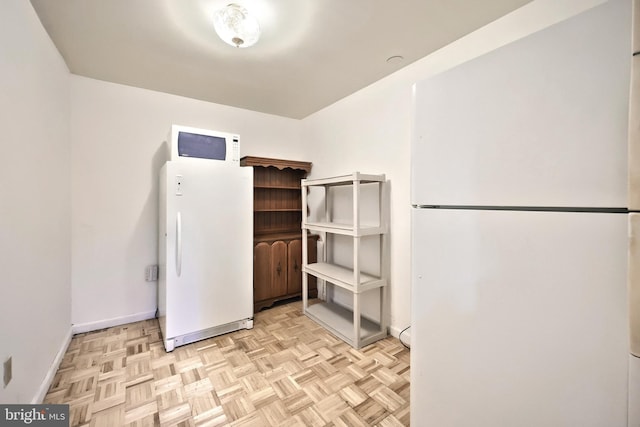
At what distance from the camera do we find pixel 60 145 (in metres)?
1.97

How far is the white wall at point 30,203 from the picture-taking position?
1.20 meters

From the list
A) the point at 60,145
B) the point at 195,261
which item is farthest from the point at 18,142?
the point at 195,261

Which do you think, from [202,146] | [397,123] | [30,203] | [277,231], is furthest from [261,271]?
[397,123]

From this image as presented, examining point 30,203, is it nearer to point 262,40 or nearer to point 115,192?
point 115,192

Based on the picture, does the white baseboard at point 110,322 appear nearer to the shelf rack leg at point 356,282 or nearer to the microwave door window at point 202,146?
the microwave door window at point 202,146

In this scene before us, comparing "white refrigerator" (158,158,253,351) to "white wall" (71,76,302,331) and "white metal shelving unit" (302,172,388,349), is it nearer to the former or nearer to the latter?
"white wall" (71,76,302,331)

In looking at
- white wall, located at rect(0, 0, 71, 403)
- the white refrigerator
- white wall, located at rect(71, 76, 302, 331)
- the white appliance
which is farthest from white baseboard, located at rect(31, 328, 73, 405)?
the white appliance

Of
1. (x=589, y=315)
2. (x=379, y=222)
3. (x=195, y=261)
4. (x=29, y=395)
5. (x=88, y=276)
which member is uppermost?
(x=379, y=222)

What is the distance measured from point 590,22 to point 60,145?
2941 millimetres

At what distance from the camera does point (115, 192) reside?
2.43 metres

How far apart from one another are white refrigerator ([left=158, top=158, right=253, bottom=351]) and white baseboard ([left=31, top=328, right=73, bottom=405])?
627mm

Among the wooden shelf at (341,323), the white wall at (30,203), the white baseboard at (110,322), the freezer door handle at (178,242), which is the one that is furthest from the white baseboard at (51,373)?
the wooden shelf at (341,323)

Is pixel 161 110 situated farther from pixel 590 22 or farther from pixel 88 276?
pixel 590 22

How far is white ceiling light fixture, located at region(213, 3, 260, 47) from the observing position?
4.85 feet
